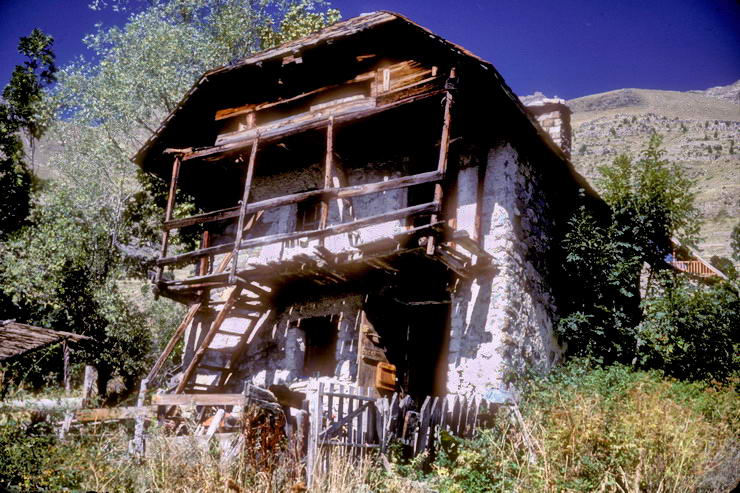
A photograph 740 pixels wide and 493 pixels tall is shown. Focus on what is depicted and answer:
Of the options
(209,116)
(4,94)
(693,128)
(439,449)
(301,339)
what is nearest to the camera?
(439,449)

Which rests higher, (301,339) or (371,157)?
(371,157)

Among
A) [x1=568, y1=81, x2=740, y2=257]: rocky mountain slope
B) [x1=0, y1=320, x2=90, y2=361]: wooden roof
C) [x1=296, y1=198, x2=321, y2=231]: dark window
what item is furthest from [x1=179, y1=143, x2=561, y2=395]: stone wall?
[x1=568, y1=81, x2=740, y2=257]: rocky mountain slope

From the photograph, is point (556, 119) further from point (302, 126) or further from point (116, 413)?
point (116, 413)

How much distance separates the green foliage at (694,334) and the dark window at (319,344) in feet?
18.8

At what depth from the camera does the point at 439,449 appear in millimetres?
5875

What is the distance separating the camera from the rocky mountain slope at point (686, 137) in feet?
156

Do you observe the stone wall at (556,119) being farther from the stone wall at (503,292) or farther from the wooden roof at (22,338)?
the wooden roof at (22,338)

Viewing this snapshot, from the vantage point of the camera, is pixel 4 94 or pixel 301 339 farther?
pixel 4 94

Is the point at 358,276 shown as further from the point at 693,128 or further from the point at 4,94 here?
the point at 693,128

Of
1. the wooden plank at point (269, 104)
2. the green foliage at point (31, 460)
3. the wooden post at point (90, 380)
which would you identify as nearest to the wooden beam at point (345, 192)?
the wooden plank at point (269, 104)

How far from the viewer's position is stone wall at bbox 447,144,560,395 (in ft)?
23.7

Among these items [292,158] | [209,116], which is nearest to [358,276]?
[292,158]

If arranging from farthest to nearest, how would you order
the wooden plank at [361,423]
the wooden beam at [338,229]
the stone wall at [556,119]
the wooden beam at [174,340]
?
the stone wall at [556,119]
the wooden beam at [174,340]
the wooden beam at [338,229]
the wooden plank at [361,423]

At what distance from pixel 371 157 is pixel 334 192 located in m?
2.38
